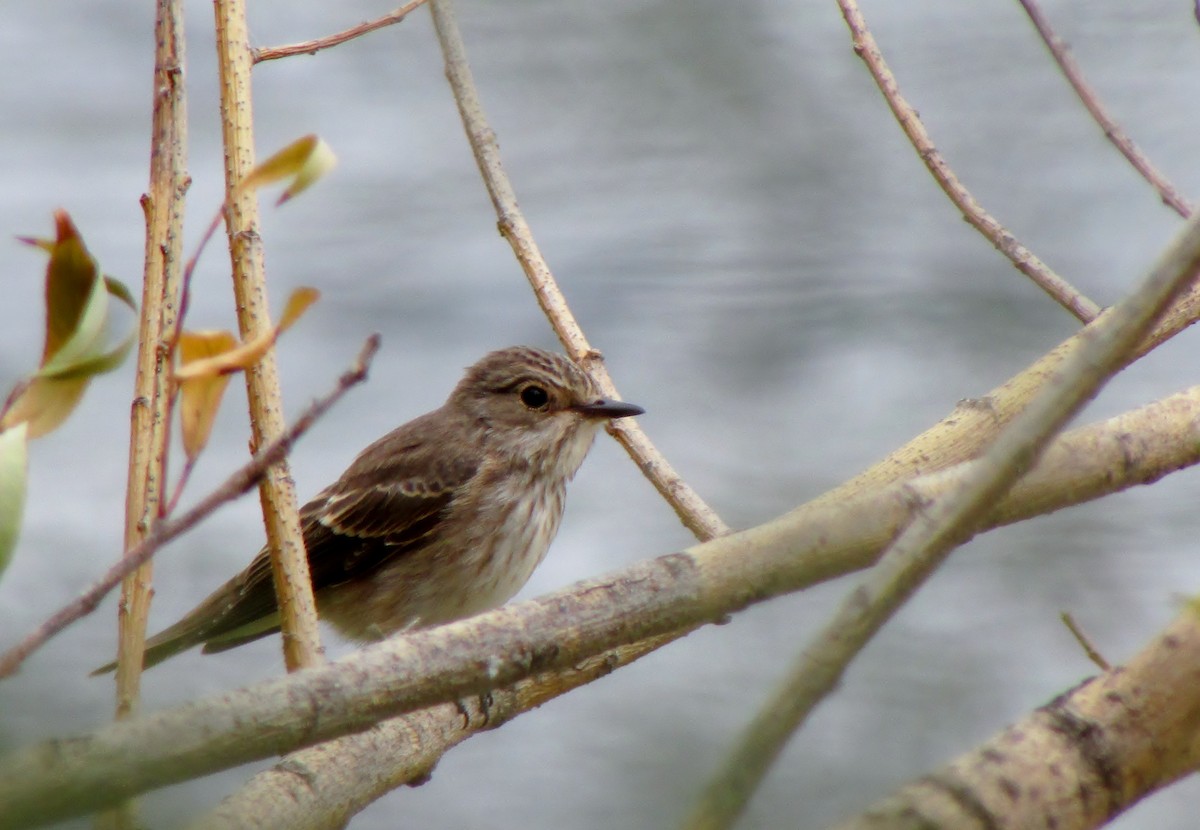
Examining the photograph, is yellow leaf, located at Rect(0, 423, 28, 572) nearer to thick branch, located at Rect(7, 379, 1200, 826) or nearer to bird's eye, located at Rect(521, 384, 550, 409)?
Answer: thick branch, located at Rect(7, 379, 1200, 826)

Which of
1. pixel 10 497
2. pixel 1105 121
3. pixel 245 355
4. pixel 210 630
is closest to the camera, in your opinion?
pixel 10 497

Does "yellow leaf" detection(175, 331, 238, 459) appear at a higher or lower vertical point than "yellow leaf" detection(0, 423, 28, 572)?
higher

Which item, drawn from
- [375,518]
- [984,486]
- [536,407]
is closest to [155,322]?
[984,486]

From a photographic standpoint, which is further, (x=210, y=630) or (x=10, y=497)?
(x=210, y=630)

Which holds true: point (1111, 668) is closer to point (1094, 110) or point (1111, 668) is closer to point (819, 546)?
point (819, 546)

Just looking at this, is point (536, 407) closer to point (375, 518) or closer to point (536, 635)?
point (375, 518)

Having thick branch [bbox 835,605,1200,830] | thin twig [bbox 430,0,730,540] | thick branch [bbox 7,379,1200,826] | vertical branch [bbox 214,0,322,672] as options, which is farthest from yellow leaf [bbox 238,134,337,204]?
thin twig [bbox 430,0,730,540]

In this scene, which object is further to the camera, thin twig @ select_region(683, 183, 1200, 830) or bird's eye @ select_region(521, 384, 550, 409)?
bird's eye @ select_region(521, 384, 550, 409)
